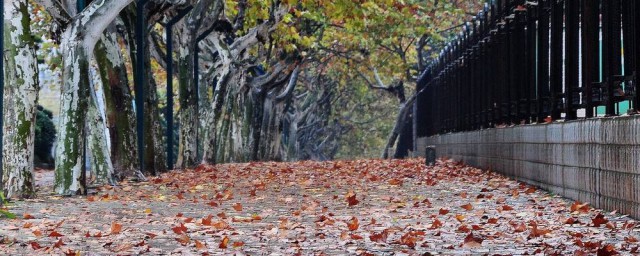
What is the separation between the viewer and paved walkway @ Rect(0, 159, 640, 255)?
9641mm

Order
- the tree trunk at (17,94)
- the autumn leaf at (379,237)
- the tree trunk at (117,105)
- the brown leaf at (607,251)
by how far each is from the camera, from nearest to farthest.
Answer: the brown leaf at (607,251) < the autumn leaf at (379,237) < the tree trunk at (17,94) < the tree trunk at (117,105)

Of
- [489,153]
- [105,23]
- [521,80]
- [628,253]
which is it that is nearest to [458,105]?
[489,153]

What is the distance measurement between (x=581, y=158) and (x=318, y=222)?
3.12 metres

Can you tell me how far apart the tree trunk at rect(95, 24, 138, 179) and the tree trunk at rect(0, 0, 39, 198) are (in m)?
4.48

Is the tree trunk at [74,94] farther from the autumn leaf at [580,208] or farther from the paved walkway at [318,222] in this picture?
the autumn leaf at [580,208]

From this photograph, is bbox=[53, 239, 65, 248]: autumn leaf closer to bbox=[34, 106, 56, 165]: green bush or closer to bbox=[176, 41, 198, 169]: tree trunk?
bbox=[176, 41, 198, 169]: tree trunk

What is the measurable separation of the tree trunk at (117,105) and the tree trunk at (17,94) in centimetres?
448

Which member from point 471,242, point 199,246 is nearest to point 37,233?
point 199,246

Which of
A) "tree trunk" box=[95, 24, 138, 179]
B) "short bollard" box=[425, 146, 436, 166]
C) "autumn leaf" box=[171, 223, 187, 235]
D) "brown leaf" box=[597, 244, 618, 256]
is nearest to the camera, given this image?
"brown leaf" box=[597, 244, 618, 256]

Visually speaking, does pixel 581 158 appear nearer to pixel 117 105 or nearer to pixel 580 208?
pixel 580 208

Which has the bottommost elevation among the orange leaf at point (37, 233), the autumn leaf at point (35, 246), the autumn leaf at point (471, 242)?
the autumn leaf at point (471, 242)

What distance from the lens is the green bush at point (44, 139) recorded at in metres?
39.4

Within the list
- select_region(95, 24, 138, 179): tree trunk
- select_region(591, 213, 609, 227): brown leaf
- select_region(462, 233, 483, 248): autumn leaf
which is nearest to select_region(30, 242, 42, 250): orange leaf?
select_region(462, 233, 483, 248): autumn leaf

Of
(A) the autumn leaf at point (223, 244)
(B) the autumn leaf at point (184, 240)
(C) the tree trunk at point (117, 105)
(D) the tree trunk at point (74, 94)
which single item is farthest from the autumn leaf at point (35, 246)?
(C) the tree trunk at point (117, 105)
